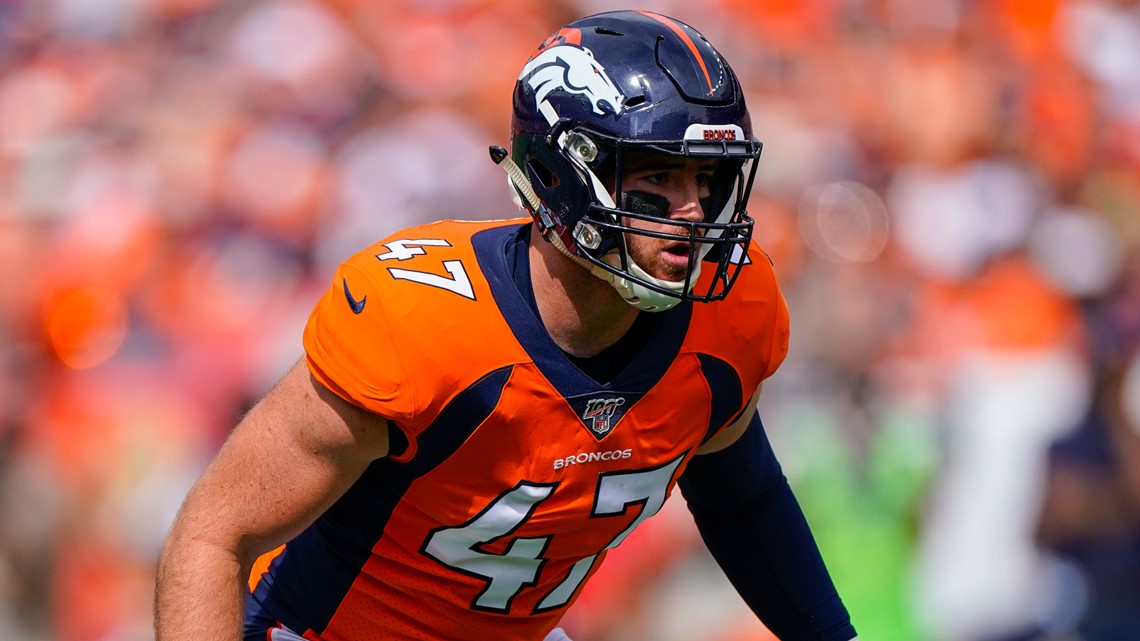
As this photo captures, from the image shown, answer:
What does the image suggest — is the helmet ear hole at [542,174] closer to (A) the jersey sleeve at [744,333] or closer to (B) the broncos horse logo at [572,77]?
(B) the broncos horse logo at [572,77]

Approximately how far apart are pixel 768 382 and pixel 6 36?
387cm

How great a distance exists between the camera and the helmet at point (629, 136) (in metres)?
2.42

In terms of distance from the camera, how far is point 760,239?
558cm

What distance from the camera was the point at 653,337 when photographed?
258 centimetres

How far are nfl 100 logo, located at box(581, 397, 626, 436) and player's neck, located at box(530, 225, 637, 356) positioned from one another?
3.9 inches

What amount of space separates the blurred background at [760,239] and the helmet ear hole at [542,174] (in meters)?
2.38

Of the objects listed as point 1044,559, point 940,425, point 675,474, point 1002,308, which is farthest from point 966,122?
point 675,474

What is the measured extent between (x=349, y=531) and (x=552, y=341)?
591 millimetres

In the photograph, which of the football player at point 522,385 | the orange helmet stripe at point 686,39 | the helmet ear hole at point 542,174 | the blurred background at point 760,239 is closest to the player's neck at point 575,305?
the football player at point 522,385

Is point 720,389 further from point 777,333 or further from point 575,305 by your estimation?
point 575,305

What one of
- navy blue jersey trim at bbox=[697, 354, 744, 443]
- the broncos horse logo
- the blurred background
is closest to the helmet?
the broncos horse logo

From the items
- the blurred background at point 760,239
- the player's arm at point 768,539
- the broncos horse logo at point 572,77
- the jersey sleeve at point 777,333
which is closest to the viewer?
the broncos horse logo at point 572,77

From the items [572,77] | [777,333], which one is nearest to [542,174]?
[572,77]

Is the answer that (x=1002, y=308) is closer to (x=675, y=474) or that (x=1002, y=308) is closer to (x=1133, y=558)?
(x=1133, y=558)
